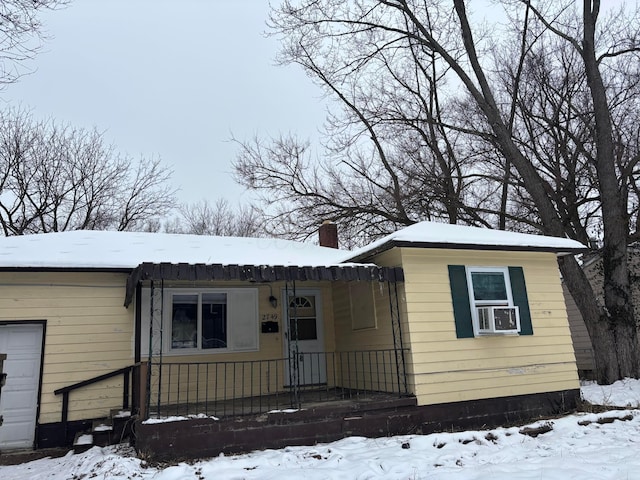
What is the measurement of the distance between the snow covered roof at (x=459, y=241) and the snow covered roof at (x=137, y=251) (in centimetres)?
102

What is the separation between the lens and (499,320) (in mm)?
7523

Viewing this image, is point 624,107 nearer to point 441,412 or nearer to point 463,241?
point 463,241

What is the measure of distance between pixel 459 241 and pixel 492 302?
1.33 meters

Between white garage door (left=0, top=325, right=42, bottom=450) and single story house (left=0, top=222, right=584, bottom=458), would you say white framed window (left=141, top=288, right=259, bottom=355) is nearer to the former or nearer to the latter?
single story house (left=0, top=222, right=584, bottom=458)

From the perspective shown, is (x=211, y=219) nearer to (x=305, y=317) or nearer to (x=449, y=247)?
(x=305, y=317)

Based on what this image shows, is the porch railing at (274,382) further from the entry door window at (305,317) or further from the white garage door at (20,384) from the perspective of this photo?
the white garage door at (20,384)

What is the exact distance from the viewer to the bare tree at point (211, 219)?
2984 cm

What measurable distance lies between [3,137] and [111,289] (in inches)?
531

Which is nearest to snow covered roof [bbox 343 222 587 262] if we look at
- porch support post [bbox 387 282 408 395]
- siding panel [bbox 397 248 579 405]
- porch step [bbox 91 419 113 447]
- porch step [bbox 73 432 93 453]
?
siding panel [bbox 397 248 579 405]

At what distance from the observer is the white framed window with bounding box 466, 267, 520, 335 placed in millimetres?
7520

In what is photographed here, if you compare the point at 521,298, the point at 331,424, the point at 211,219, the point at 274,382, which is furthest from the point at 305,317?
the point at 211,219

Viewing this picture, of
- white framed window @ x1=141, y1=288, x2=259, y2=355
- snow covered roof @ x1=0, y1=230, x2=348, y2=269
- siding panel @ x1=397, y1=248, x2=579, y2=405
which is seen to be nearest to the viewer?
siding panel @ x1=397, y1=248, x2=579, y2=405

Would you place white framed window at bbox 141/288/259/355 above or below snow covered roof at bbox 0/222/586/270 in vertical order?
below

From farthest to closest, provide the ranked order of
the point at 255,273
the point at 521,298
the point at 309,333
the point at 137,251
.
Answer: the point at 309,333, the point at 137,251, the point at 521,298, the point at 255,273
